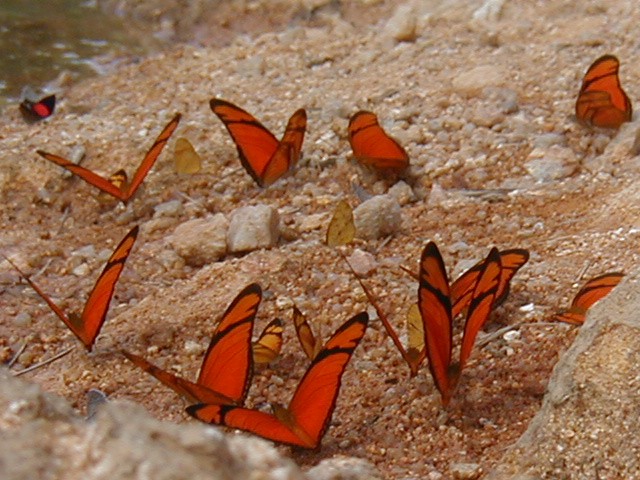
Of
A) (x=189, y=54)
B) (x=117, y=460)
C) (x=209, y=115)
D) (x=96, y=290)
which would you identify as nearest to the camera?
(x=117, y=460)

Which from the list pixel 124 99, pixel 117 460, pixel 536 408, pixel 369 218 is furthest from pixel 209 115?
pixel 117 460

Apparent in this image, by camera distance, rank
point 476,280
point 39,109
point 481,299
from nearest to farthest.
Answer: point 481,299 → point 476,280 → point 39,109

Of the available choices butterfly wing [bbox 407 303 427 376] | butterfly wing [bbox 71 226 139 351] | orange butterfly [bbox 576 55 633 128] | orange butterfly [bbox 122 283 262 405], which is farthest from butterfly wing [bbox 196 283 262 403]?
orange butterfly [bbox 576 55 633 128]

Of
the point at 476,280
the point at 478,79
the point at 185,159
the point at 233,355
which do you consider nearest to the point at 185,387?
the point at 233,355

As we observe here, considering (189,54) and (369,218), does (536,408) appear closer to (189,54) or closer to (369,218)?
(369,218)

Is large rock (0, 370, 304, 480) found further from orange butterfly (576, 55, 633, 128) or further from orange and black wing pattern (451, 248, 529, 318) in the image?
orange butterfly (576, 55, 633, 128)

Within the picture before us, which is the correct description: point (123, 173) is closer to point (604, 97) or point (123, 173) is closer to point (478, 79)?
point (478, 79)
